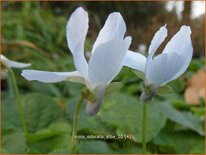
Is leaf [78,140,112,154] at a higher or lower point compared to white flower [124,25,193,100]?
lower

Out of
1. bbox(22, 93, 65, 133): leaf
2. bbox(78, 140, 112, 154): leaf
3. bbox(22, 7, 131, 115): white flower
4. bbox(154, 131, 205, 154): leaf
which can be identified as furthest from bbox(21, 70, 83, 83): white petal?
bbox(22, 93, 65, 133): leaf

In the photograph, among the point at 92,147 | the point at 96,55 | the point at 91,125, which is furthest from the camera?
the point at 91,125

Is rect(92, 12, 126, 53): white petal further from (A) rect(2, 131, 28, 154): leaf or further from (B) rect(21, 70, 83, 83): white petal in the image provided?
(A) rect(2, 131, 28, 154): leaf

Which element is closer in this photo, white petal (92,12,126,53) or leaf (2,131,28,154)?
white petal (92,12,126,53)

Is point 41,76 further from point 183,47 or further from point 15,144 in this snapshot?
point 15,144

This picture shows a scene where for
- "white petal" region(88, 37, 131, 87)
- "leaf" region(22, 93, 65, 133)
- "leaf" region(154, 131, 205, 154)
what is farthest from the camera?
"leaf" region(22, 93, 65, 133)

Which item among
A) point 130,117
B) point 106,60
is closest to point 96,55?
point 106,60

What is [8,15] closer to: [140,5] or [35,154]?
[35,154]

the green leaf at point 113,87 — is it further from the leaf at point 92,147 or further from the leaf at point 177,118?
the leaf at point 177,118
